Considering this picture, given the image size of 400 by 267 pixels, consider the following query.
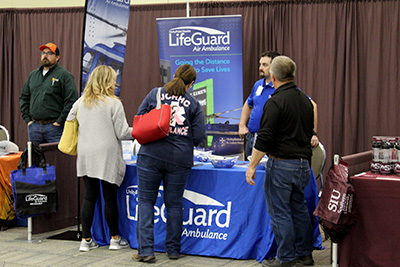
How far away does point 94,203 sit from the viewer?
4051 mm

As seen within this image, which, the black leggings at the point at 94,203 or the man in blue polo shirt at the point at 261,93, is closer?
the black leggings at the point at 94,203

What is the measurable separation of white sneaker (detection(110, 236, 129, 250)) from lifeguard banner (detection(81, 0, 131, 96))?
4.16 feet

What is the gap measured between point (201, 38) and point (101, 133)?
6.59 ft

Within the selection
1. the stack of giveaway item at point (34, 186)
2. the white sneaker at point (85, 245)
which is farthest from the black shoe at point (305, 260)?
the stack of giveaway item at point (34, 186)

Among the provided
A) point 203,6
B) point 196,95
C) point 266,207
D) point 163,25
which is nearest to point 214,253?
point 266,207

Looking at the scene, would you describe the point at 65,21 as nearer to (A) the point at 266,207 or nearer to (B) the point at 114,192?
(B) the point at 114,192

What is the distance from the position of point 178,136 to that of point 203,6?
3.35 m

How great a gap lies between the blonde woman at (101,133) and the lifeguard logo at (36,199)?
56 cm

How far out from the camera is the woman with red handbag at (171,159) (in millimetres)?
3645

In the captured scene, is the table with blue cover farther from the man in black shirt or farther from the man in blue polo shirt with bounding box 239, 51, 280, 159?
the man in blue polo shirt with bounding box 239, 51, 280, 159

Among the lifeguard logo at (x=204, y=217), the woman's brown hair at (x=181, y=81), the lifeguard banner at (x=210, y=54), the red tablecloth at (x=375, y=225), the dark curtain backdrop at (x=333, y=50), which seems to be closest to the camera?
the red tablecloth at (x=375, y=225)

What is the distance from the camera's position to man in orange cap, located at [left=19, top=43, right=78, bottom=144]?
5.08 metres

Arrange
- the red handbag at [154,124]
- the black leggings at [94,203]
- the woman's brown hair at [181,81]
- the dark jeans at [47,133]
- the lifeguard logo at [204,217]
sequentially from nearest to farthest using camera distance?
1. the red handbag at [154,124]
2. the woman's brown hair at [181,81]
3. the lifeguard logo at [204,217]
4. the black leggings at [94,203]
5. the dark jeans at [47,133]

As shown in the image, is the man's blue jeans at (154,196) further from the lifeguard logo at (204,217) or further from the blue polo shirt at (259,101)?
the blue polo shirt at (259,101)
